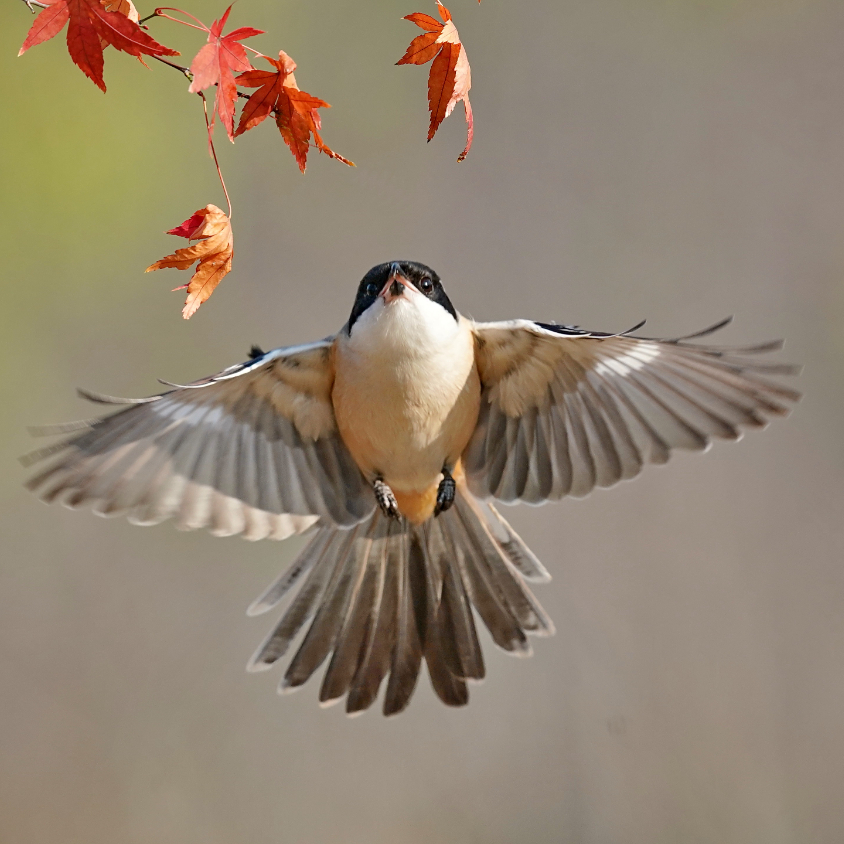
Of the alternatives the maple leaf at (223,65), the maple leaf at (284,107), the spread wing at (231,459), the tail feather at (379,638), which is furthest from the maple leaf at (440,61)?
the tail feather at (379,638)

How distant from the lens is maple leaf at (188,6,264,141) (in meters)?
1.67

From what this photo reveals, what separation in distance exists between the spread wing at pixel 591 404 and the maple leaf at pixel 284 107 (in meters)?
1.00

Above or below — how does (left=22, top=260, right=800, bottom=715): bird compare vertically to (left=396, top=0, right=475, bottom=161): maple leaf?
below

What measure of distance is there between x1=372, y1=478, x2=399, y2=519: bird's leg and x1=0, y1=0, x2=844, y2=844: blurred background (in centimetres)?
177

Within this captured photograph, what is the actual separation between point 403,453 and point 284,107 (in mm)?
1276

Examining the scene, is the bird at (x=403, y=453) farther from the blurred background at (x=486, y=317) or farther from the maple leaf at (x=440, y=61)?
the blurred background at (x=486, y=317)

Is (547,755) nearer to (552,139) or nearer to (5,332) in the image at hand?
(552,139)

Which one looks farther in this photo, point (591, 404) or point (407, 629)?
point (407, 629)

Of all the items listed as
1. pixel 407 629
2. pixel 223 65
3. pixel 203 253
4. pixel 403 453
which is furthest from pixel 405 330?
pixel 407 629

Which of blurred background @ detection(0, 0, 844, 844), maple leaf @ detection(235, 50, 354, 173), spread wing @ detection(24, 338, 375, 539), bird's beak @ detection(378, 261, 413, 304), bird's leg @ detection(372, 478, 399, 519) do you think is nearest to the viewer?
→ maple leaf @ detection(235, 50, 354, 173)

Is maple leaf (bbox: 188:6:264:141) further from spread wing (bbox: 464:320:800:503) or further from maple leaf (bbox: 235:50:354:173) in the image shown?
spread wing (bbox: 464:320:800:503)

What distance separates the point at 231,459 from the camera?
300 centimetres

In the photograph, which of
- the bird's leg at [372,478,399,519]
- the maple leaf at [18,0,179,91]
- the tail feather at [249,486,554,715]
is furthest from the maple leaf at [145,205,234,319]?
the tail feather at [249,486,554,715]

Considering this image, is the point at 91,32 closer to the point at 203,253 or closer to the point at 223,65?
the point at 223,65
